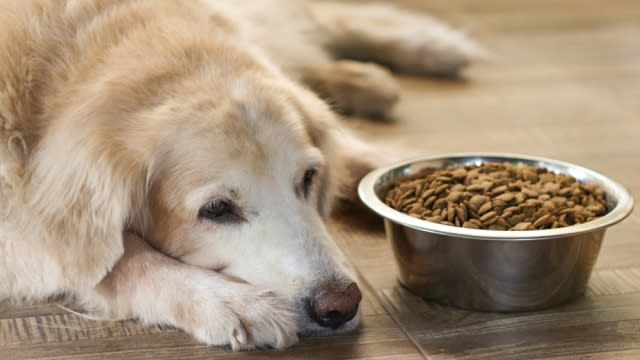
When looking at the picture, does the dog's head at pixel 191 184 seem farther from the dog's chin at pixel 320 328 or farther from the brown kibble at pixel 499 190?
the brown kibble at pixel 499 190

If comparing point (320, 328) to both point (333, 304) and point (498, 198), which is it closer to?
point (333, 304)

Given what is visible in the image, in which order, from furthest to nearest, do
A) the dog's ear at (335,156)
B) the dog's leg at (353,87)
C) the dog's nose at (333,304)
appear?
the dog's leg at (353,87)
the dog's ear at (335,156)
the dog's nose at (333,304)

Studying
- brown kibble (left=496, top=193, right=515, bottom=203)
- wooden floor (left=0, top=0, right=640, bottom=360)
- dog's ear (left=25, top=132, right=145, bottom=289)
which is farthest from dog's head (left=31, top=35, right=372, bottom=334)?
brown kibble (left=496, top=193, right=515, bottom=203)

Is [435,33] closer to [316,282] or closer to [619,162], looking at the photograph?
[619,162]

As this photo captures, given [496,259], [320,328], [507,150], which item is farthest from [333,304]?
[507,150]

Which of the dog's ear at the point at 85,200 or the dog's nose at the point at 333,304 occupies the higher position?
the dog's ear at the point at 85,200

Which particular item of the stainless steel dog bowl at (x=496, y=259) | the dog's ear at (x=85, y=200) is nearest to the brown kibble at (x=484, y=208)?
the stainless steel dog bowl at (x=496, y=259)

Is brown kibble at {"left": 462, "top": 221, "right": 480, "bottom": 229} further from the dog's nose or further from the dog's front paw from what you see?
the dog's front paw

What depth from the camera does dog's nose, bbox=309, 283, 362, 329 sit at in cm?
184

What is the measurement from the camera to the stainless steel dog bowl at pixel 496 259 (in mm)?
1944

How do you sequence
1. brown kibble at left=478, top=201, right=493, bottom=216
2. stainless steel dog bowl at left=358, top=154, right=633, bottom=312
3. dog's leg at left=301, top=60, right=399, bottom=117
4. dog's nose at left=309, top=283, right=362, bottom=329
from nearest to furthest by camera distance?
dog's nose at left=309, top=283, right=362, bottom=329, stainless steel dog bowl at left=358, top=154, right=633, bottom=312, brown kibble at left=478, top=201, right=493, bottom=216, dog's leg at left=301, top=60, right=399, bottom=117

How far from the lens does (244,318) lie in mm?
1873

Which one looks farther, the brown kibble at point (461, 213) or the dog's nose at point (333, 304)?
the brown kibble at point (461, 213)

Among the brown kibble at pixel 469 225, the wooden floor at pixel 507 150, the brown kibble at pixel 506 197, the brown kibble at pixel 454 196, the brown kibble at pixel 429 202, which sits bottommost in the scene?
the wooden floor at pixel 507 150
